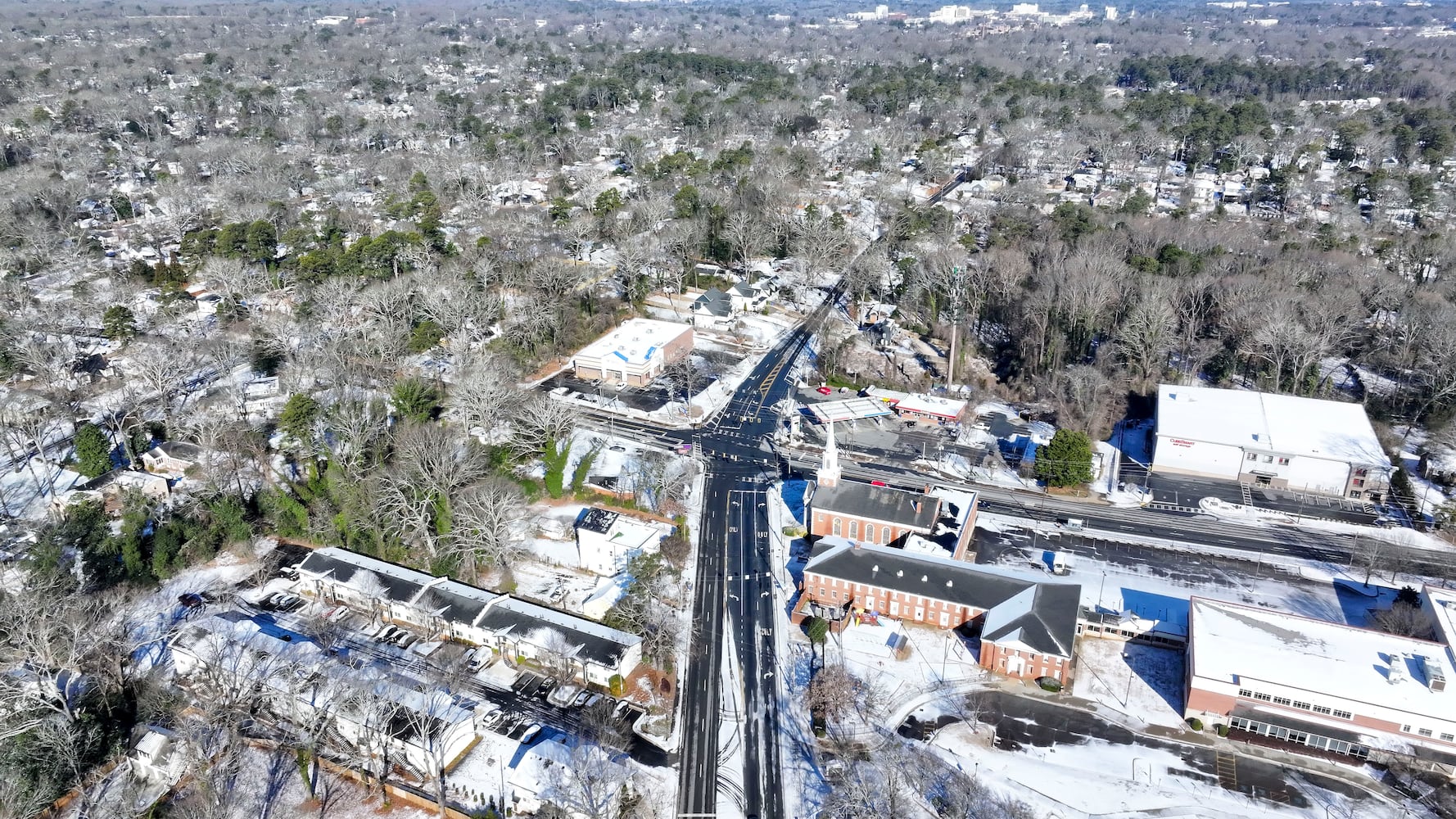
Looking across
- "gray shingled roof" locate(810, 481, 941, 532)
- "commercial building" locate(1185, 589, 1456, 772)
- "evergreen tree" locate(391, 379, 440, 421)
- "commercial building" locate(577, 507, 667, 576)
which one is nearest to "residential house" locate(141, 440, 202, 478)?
"evergreen tree" locate(391, 379, 440, 421)

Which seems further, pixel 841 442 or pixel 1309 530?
pixel 841 442

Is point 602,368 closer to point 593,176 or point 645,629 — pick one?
point 645,629

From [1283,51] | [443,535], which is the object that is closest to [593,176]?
[443,535]

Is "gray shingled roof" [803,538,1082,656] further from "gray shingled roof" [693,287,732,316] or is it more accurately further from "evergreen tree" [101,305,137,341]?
"evergreen tree" [101,305,137,341]

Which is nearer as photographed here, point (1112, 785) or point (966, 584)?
point (1112, 785)

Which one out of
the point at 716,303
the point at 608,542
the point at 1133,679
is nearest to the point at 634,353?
the point at 716,303

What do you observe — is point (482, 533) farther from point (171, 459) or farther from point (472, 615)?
point (171, 459)
